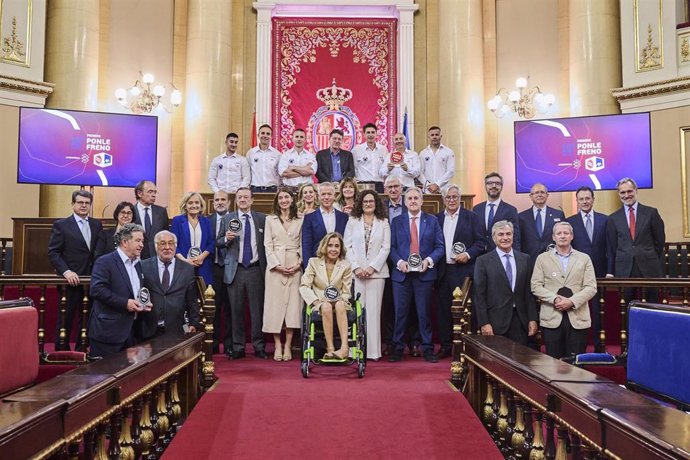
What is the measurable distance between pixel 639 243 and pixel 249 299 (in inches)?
145

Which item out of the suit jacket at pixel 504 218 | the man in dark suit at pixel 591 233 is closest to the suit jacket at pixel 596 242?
the man in dark suit at pixel 591 233

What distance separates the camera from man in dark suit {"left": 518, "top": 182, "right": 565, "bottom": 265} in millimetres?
6328

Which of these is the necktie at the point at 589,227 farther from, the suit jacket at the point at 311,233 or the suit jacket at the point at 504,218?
the suit jacket at the point at 311,233

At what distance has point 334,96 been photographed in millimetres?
12312

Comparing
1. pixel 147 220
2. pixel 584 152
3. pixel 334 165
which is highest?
pixel 584 152

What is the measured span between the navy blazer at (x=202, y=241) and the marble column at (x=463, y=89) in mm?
5919

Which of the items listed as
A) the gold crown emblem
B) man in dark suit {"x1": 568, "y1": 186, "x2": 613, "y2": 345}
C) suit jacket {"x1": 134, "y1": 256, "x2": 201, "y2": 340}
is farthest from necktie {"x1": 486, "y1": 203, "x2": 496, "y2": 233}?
the gold crown emblem

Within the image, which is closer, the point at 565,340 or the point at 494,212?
the point at 565,340

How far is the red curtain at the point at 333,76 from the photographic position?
1221cm

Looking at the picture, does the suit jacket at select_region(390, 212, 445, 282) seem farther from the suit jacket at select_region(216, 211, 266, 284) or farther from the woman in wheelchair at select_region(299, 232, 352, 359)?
the suit jacket at select_region(216, 211, 266, 284)

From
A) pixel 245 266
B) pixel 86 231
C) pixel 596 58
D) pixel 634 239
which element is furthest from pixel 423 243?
pixel 596 58

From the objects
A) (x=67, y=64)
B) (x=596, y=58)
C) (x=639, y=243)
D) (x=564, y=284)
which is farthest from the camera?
(x=596, y=58)

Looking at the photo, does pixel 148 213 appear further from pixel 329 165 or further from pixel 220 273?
pixel 329 165

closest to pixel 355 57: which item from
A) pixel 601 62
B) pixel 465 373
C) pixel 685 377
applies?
pixel 601 62
